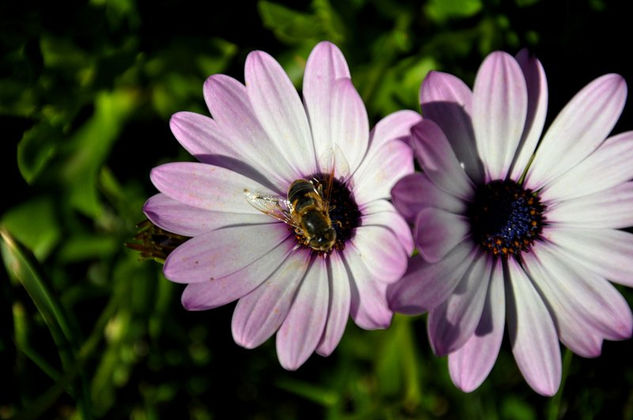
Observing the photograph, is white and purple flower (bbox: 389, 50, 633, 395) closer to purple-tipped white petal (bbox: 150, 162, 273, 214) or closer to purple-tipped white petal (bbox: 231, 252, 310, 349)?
purple-tipped white petal (bbox: 231, 252, 310, 349)

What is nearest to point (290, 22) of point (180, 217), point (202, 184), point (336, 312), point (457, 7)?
point (457, 7)

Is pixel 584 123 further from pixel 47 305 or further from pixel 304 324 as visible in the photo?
pixel 47 305

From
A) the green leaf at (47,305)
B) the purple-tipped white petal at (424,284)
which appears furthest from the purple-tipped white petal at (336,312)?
the green leaf at (47,305)

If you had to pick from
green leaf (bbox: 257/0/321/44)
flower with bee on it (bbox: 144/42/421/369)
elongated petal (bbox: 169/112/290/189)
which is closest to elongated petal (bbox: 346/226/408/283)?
flower with bee on it (bbox: 144/42/421/369)

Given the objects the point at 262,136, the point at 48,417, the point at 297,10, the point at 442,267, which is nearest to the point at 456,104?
the point at 442,267

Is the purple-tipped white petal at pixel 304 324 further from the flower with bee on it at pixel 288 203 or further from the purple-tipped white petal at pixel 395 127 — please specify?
the purple-tipped white petal at pixel 395 127

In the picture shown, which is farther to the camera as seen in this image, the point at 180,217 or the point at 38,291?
the point at 38,291

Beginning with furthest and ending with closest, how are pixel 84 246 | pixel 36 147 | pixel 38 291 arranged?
pixel 84 246
pixel 36 147
pixel 38 291
